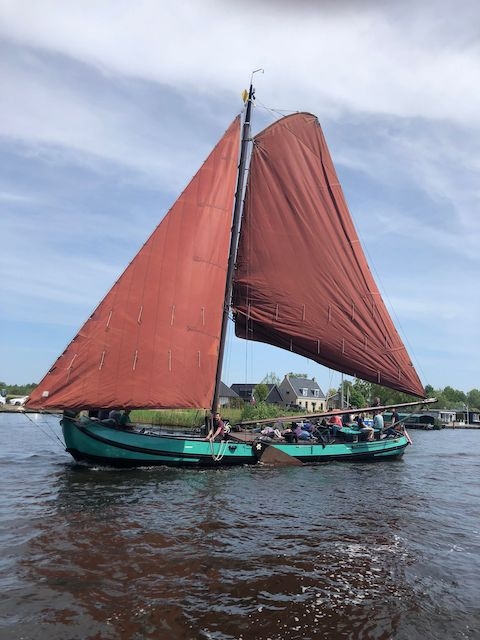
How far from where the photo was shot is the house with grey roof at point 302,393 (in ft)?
325

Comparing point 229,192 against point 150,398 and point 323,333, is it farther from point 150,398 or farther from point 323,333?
point 150,398

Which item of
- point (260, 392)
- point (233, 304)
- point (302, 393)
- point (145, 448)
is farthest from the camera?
point (302, 393)

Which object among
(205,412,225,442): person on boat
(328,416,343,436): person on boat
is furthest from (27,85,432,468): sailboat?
(328,416,343,436): person on boat

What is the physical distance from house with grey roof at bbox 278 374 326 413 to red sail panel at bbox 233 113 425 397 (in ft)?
248

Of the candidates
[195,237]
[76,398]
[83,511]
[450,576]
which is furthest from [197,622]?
[195,237]

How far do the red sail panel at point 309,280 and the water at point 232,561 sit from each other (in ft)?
21.3

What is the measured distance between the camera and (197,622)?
7160 mm

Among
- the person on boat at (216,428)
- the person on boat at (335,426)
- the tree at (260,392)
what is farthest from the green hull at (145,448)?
the tree at (260,392)

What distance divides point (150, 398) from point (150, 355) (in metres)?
1.63

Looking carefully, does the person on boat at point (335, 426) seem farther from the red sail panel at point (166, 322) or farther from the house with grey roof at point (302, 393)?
the house with grey roof at point (302, 393)

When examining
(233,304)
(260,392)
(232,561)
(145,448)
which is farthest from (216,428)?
(260,392)

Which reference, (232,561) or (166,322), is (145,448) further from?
(232,561)

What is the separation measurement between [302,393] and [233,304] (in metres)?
79.7

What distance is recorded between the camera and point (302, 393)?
10038 cm
